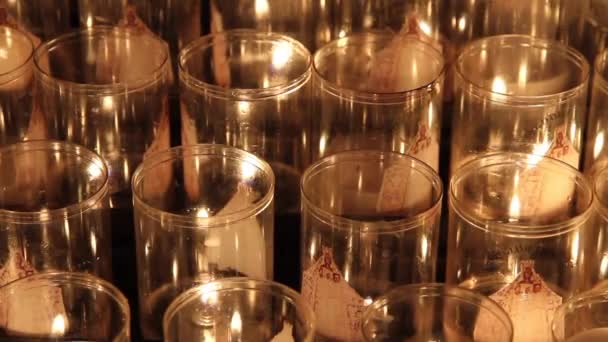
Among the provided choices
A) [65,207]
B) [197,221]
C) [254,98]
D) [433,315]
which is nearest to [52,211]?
[65,207]

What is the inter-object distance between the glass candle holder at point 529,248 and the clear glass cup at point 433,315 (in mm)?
63

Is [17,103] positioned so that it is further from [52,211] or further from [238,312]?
[238,312]

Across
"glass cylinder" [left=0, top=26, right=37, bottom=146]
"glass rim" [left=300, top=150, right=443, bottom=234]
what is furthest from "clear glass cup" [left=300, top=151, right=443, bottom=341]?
"glass cylinder" [left=0, top=26, right=37, bottom=146]

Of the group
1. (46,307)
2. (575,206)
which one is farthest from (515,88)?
(46,307)

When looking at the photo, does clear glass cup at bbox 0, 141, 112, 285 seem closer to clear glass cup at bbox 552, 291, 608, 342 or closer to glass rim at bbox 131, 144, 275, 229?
glass rim at bbox 131, 144, 275, 229

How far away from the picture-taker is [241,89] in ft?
3.76

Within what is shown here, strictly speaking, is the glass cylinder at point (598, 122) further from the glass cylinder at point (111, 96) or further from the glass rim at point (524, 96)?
the glass cylinder at point (111, 96)

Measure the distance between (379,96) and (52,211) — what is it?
1.12 ft

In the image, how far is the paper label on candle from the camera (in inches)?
39.5

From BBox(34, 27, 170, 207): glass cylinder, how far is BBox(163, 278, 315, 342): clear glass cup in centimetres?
27

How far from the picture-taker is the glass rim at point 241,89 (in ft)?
3.72

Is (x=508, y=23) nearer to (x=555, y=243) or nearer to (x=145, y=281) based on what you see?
(x=555, y=243)

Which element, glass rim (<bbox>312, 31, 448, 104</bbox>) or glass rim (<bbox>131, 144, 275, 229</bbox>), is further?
glass rim (<bbox>312, 31, 448, 104</bbox>)

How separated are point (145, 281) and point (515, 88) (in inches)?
18.7
